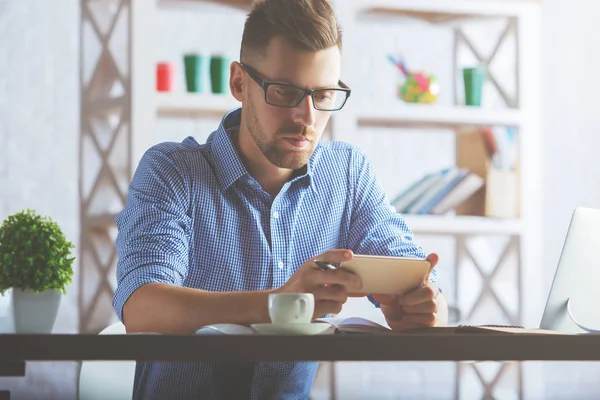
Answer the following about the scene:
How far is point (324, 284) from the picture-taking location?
4.56 ft

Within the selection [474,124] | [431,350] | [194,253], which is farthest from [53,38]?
[431,350]

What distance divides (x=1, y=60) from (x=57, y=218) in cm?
71

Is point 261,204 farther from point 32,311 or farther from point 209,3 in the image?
point 209,3

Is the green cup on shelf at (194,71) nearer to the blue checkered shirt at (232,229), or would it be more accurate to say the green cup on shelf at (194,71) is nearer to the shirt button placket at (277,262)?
the blue checkered shirt at (232,229)

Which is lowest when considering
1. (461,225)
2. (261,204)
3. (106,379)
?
(106,379)

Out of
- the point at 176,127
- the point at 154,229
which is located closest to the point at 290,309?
the point at 154,229

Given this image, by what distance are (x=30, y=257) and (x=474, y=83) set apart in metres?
2.49

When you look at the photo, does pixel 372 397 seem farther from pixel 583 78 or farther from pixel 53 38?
pixel 53 38

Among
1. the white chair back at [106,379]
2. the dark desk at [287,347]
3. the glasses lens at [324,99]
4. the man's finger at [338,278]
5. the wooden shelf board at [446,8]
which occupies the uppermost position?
the wooden shelf board at [446,8]

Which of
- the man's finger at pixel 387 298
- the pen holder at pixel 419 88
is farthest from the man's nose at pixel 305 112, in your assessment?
the pen holder at pixel 419 88

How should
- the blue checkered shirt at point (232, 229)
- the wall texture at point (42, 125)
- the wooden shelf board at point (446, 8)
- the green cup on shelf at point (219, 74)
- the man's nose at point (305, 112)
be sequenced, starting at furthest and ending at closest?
the wall texture at point (42, 125), the wooden shelf board at point (446, 8), the green cup on shelf at point (219, 74), the man's nose at point (305, 112), the blue checkered shirt at point (232, 229)

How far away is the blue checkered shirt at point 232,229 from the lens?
164cm

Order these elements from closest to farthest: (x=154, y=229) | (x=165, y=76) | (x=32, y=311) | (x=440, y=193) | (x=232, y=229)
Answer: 1. (x=32, y=311)
2. (x=154, y=229)
3. (x=232, y=229)
4. (x=165, y=76)
5. (x=440, y=193)

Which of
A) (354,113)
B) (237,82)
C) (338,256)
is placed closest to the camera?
(338,256)
